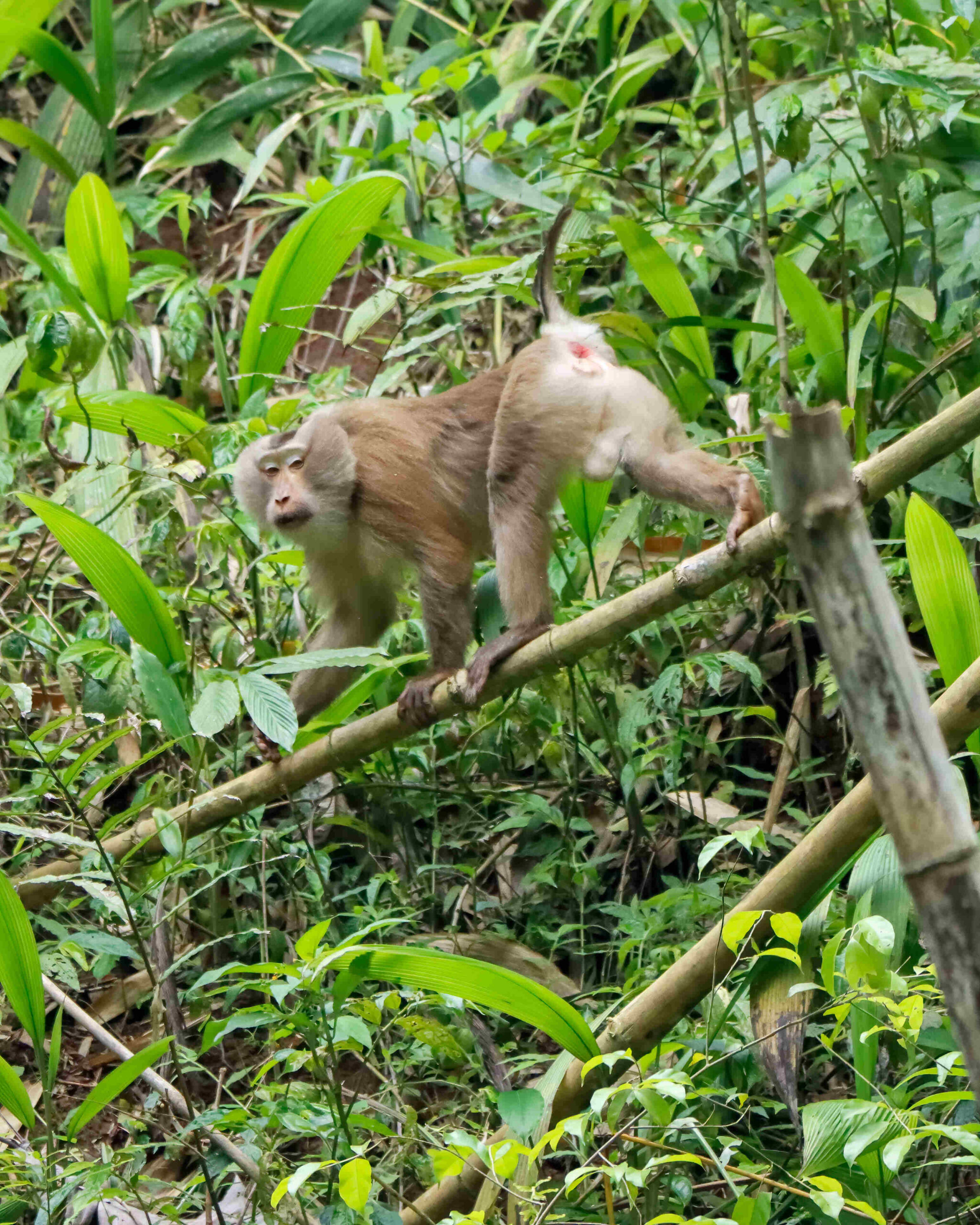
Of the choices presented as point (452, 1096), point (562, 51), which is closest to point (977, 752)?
point (452, 1096)

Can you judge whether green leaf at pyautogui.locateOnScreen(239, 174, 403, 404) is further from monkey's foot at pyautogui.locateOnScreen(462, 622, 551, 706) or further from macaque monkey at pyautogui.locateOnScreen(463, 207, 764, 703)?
monkey's foot at pyautogui.locateOnScreen(462, 622, 551, 706)

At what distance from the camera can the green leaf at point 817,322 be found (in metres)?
4.41

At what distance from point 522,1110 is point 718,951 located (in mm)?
546

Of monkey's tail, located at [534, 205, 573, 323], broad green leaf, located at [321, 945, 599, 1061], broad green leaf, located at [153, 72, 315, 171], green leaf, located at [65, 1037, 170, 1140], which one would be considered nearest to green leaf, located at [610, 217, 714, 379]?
monkey's tail, located at [534, 205, 573, 323]

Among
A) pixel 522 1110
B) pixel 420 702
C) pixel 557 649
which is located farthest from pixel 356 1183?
pixel 420 702

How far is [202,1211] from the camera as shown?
12.2ft

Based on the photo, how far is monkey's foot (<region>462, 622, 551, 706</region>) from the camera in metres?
4.36

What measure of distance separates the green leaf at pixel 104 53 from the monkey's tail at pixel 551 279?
2913mm

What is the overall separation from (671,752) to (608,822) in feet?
2.52

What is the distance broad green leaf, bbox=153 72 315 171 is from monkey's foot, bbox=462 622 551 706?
3648 millimetres

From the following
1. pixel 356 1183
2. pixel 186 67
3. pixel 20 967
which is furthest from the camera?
pixel 186 67

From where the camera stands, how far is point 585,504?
4.74 meters

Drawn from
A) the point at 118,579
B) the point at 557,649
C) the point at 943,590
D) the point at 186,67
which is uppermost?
the point at 186,67

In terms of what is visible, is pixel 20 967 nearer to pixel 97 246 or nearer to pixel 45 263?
pixel 45 263
